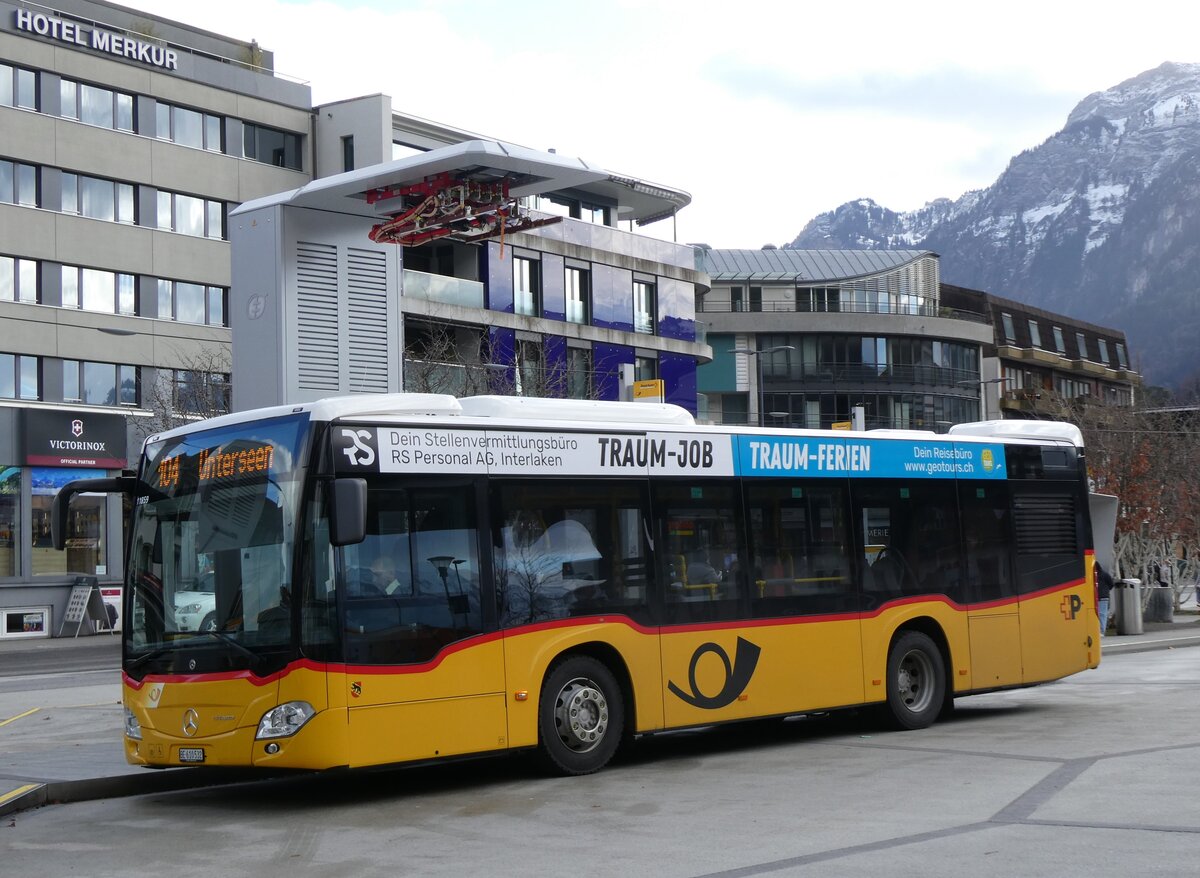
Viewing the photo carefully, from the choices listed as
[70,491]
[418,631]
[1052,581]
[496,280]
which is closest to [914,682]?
Answer: [1052,581]

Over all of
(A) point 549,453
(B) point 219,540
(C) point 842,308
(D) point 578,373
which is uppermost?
(C) point 842,308

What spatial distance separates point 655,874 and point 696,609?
197 inches

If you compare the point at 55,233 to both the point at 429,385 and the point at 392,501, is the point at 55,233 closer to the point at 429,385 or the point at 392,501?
the point at 429,385

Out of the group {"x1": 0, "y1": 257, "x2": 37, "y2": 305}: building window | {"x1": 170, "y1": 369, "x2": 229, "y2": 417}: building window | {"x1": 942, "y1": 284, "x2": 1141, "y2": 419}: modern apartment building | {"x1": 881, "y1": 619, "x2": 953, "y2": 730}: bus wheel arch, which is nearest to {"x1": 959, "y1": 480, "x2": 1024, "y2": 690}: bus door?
{"x1": 881, "y1": 619, "x2": 953, "y2": 730}: bus wheel arch

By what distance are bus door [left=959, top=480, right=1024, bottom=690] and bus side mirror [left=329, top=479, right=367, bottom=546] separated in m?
7.25

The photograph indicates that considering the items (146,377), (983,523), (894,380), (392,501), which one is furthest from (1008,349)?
(392,501)

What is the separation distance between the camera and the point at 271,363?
14031 mm

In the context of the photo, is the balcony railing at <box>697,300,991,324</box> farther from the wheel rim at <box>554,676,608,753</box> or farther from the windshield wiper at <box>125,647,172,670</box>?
the windshield wiper at <box>125,647,172,670</box>

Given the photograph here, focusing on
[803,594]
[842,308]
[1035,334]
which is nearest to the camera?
[803,594]

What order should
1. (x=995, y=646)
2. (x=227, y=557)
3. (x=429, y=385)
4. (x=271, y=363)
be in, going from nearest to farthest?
(x=227, y=557), (x=271, y=363), (x=995, y=646), (x=429, y=385)

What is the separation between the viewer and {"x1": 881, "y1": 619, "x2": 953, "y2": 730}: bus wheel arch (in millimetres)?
14523

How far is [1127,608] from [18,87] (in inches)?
1213

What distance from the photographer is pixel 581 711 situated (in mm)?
11906

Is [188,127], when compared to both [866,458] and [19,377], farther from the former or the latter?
[866,458]
